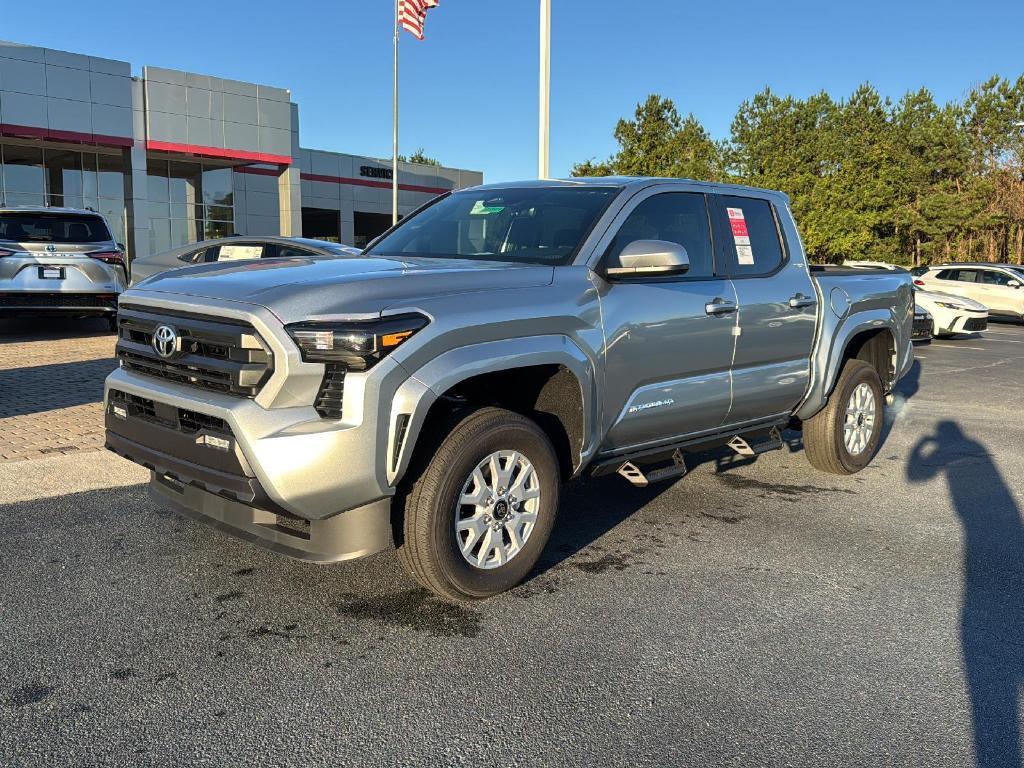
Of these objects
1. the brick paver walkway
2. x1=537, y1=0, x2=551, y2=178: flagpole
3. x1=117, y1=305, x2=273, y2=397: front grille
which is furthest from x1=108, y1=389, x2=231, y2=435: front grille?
x1=537, y1=0, x2=551, y2=178: flagpole

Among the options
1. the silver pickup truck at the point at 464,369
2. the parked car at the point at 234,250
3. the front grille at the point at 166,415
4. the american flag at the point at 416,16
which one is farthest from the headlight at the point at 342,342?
the american flag at the point at 416,16

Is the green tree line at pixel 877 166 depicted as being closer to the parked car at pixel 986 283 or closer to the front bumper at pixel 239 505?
the parked car at pixel 986 283

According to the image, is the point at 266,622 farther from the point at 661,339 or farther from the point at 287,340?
the point at 661,339

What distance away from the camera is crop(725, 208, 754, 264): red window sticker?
5.34 m

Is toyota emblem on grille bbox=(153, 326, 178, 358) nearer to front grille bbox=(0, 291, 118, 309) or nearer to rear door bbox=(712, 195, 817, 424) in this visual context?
rear door bbox=(712, 195, 817, 424)

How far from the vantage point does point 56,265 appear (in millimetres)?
12648

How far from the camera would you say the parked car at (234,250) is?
10.7 m

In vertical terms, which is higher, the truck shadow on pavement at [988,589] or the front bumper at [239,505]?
the front bumper at [239,505]

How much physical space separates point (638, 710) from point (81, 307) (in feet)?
39.8

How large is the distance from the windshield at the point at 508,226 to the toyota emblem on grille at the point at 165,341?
4.96 feet

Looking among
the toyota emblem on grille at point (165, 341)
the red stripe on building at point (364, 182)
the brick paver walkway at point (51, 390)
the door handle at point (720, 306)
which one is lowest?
the brick paver walkway at point (51, 390)

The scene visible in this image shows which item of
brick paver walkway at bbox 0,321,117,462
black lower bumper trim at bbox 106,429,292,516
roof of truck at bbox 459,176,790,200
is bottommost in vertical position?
brick paver walkway at bbox 0,321,117,462

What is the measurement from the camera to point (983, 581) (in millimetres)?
4316

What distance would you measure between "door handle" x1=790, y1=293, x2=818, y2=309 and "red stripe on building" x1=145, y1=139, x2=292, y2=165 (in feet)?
91.3
